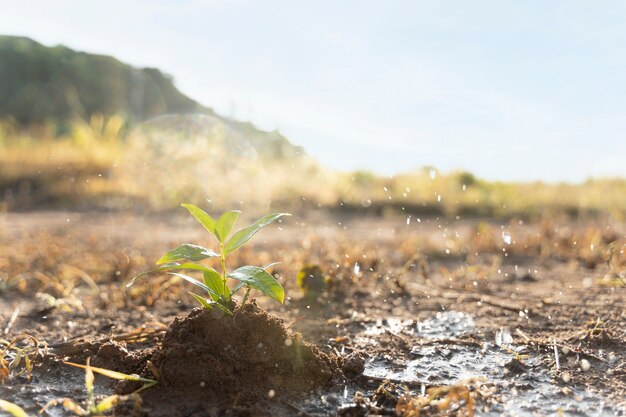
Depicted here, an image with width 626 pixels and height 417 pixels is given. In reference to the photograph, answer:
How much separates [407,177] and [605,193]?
391 cm

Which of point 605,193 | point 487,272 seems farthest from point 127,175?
point 605,193

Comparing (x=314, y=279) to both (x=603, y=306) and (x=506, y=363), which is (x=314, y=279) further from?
(x=603, y=306)

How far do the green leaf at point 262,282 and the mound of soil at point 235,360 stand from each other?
107mm

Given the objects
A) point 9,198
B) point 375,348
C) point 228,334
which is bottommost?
point 9,198

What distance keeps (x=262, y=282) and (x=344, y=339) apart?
600 millimetres

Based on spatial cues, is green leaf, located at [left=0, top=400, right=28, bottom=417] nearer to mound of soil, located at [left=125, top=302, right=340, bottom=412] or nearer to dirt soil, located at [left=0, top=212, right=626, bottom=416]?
dirt soil, located at [left=0, top=212, right=626, bottom=416]

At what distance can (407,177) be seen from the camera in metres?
11.1

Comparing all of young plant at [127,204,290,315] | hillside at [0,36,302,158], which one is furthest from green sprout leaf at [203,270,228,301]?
hillside at [0,36,302,158]

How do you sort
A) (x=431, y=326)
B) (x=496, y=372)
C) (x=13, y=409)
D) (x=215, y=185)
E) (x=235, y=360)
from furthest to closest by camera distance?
(x=215, y=185) → (x=431, y=326) → (x=496, y=372) → (x=235, y=360) → (x=13, y=409)

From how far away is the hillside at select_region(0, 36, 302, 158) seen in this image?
3073 centimetres

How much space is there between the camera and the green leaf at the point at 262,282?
153 cm

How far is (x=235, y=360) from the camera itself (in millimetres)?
1550

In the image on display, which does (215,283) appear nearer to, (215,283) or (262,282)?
(215,283)

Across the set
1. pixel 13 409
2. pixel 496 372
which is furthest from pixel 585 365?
pixel 13 409
